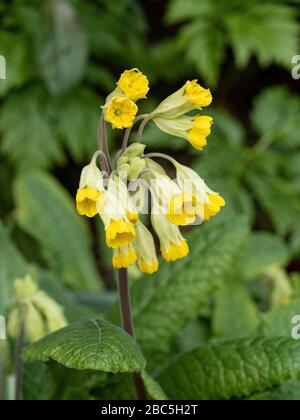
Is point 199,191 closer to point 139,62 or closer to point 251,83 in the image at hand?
point 139,62

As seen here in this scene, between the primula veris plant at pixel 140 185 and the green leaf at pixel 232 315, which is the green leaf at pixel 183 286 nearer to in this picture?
the green leaf at pixel 232 315

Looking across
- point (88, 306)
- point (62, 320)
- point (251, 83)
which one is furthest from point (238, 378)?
point (251, 83)

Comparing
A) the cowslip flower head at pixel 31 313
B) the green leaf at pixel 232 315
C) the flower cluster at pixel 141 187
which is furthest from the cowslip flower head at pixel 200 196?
the green leaf at pixel 232 315

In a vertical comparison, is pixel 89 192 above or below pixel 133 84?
below

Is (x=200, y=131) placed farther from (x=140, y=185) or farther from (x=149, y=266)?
(x=149, y=266)

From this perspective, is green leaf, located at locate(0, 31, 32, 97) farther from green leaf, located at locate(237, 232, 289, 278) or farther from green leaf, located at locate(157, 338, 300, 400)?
green leaf, located at locate(157, 338, 300, 400)

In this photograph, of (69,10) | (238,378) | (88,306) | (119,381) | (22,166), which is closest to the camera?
(238,378)

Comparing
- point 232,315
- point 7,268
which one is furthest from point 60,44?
point 232,315
